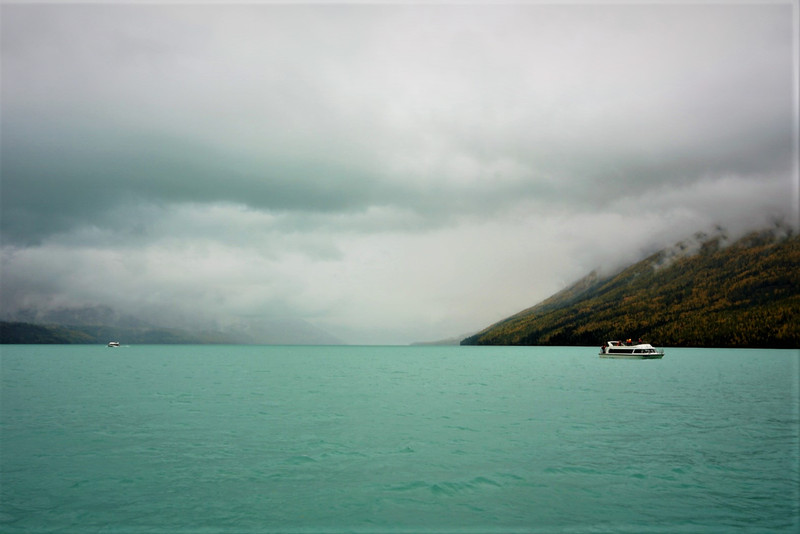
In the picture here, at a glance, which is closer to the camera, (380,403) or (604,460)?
(604,460)

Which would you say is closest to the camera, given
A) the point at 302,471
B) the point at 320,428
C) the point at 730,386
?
the point at 302,471

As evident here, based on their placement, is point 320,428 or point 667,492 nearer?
point 667,492

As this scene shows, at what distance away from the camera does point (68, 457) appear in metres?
32.5

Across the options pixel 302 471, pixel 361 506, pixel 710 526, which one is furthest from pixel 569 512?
pixel 302 471

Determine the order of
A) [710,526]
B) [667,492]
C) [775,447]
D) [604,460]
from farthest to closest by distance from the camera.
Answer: [775,447]
[604,460]
[667,492]
[710,526]

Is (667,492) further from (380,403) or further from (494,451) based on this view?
(380,403)

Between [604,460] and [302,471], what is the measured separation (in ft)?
65.0

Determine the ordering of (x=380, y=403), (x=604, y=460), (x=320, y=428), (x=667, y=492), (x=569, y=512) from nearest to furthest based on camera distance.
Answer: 1. (x=569, y=512)
2. (x=667, y=492)
3. (x=604, y=460)
4. (x=320, y=428)
5. (x=380, y=403)

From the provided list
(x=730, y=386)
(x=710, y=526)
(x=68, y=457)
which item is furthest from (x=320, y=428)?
(x=730, y=386)

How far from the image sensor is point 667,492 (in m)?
25.4

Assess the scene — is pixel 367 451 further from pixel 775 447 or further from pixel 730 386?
pixel 730 386

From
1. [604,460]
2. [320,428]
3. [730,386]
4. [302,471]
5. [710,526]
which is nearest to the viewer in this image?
[710,526]

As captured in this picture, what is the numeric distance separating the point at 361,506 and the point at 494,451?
1438 centimetres

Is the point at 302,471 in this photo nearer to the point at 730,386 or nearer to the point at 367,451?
the point at 367,451
